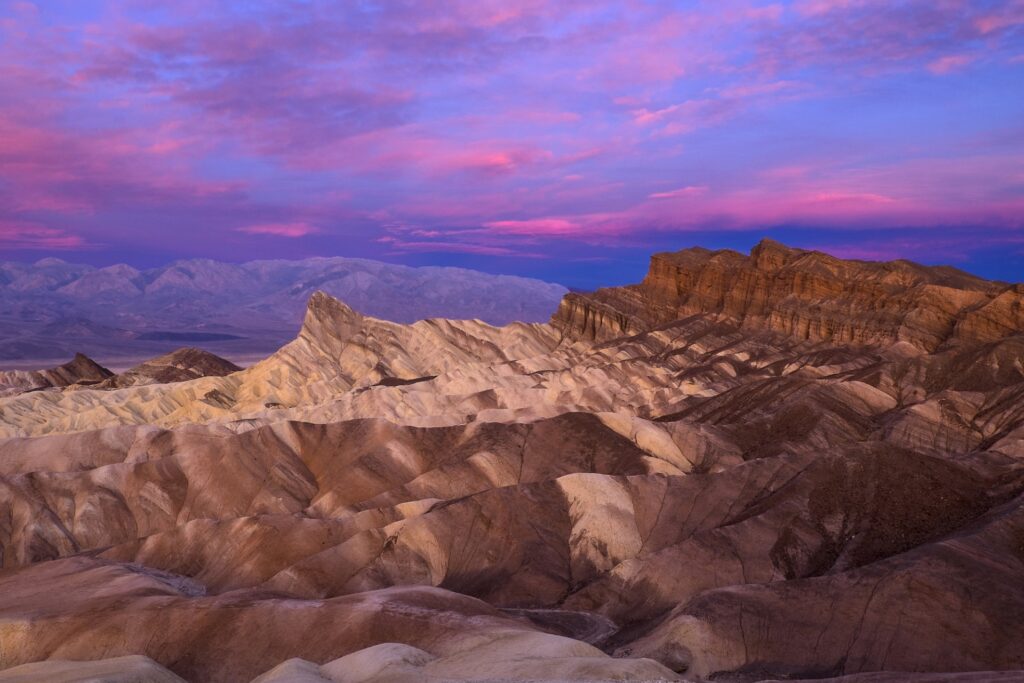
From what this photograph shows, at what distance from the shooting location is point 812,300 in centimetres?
10869

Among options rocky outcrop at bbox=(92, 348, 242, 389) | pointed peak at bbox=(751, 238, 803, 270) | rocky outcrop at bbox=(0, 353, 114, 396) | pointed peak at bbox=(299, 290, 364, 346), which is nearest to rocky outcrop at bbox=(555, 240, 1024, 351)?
pointed peak at bbox=(751, 238, 803, 270)

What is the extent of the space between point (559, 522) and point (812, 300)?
6770 cm

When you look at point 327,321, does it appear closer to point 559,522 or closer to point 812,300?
point 812,300

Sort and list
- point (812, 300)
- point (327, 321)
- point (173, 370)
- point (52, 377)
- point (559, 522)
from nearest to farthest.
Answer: point (559, 522), point (812, 300), point (327, 321), point (173, 370), point (52, 377)

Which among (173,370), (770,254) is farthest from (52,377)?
(770,254)

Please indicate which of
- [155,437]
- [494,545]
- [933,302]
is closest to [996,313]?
[933,302]

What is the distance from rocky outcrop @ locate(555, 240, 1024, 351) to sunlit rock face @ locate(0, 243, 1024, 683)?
1.78 ft

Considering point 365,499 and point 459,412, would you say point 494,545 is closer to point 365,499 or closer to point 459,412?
point 365,499

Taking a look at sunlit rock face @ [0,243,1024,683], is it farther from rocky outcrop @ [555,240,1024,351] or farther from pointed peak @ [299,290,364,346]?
pointed peak @ [299,290,364,346]

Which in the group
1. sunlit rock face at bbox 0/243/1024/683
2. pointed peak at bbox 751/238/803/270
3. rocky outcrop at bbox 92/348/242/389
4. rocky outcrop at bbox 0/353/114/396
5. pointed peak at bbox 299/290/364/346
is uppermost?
pointed peak at bbox 751/238/803/270

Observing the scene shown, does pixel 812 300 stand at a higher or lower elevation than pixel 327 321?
higher

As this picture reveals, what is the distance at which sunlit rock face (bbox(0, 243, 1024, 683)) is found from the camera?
36531 millimetres

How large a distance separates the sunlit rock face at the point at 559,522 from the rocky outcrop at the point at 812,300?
1.78ft

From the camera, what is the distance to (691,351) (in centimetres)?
10694
